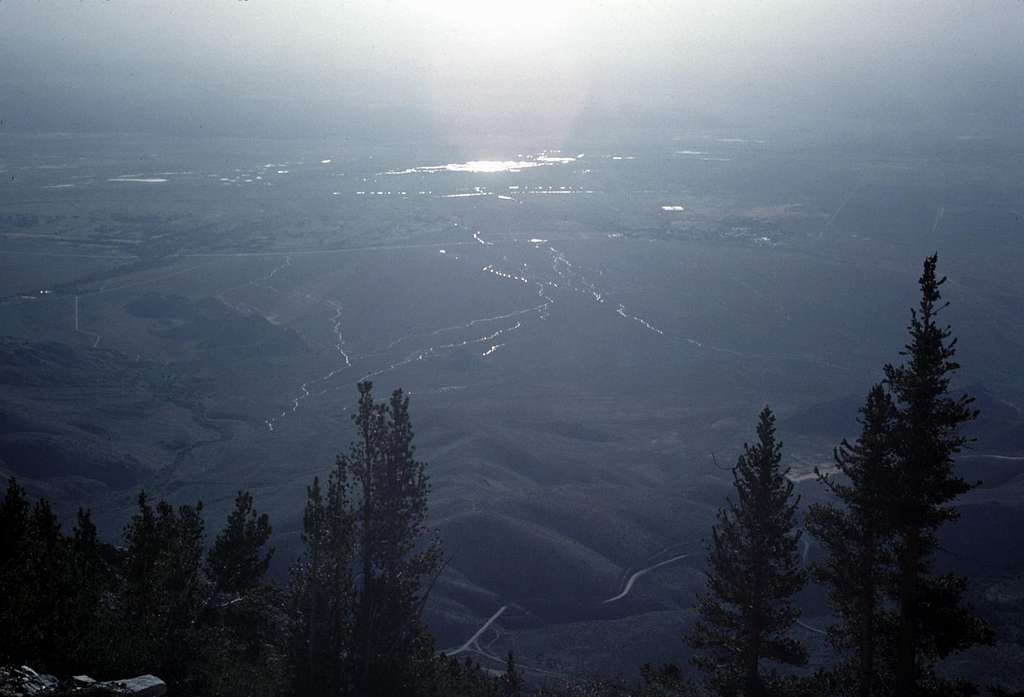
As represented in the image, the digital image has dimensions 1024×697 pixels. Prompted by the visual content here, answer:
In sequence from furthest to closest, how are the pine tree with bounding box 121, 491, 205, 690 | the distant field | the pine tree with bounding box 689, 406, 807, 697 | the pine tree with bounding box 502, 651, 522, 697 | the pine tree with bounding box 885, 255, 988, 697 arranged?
1. the distant field
2. the pine tree with bounding box 689, 406, 807, 697
3. the pine tree with bounding box 885, 255, 988, 697
4. the pine tree with bounding box 502, 651, 522, 697
5. the pine tree with bounding box 121, 491, 205, 690

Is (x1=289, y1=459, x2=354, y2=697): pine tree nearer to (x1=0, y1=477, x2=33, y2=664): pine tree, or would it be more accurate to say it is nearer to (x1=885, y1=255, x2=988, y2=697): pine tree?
(x1=0, y1=477, x2=33, y2=664): pine tree

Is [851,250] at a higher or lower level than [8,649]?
higher

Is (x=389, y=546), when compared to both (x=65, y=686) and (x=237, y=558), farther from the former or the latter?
(x=65, y=686)

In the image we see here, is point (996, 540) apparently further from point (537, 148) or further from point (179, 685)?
point (537, 148)

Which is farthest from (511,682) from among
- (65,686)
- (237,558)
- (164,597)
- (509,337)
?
(509,337)

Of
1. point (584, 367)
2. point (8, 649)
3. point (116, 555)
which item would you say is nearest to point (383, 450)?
point (8, 649)

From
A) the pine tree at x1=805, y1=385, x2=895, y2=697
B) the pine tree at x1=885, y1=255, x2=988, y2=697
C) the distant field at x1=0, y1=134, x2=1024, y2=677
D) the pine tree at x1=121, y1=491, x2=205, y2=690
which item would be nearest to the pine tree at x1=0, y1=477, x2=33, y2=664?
the pine tree at x1=121, y1=491, x2=205, y2=690
